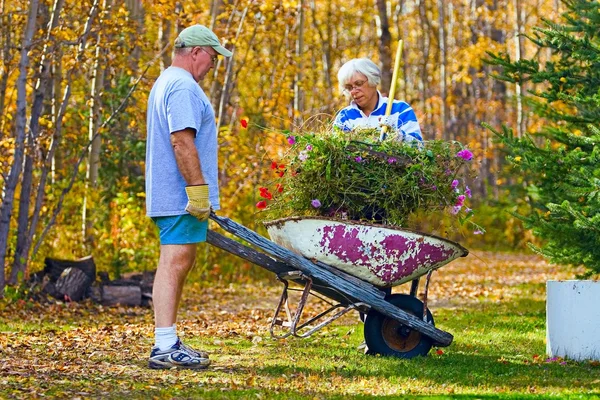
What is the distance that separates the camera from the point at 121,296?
8922 millimetres

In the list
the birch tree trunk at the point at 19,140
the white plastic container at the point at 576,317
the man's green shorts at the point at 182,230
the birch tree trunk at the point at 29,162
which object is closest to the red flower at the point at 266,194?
the man's green shorts at the point at 182,230

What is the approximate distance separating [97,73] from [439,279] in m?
5.23

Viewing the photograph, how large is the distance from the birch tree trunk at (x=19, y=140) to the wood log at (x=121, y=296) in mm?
895

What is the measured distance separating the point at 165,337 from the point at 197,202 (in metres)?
0.74

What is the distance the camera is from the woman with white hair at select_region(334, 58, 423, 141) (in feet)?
18.9

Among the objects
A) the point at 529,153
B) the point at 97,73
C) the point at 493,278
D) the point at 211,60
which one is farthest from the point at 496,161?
the point at 211,60

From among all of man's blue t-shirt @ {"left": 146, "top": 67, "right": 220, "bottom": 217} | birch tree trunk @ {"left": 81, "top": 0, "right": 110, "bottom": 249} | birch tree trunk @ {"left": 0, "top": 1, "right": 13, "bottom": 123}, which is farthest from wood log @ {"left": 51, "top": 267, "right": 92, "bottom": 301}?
man's blue t-shirt @ {"left": 146, "top": 67, "right": 220, "bottom": 217}

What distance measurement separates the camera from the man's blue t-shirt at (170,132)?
5098 millimetres

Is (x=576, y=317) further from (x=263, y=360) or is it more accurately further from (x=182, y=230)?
(x=182, y=230)

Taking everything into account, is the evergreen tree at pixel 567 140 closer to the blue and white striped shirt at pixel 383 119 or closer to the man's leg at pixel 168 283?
the blue and white striped shirt at pixel 383 119

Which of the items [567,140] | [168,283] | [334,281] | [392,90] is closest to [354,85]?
[392,90]

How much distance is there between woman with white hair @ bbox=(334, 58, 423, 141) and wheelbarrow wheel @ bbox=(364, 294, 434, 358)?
93 centimetres

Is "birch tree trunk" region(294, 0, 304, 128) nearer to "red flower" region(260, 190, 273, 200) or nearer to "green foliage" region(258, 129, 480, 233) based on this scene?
"red flower" region(260, 190, 273, 200)

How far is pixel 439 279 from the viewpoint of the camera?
502 inches
